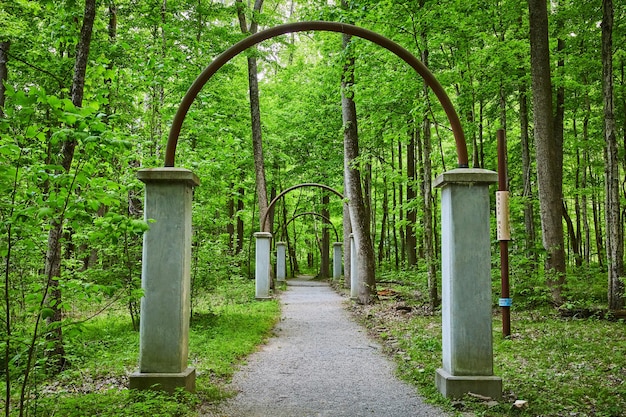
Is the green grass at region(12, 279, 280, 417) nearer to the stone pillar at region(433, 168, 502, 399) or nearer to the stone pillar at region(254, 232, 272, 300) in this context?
the stone pillar at region(433, 168, 502, 399)

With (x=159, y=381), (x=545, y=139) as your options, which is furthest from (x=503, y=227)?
(x=159, y=381)

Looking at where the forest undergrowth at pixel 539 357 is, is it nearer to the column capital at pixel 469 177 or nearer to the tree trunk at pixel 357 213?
the tree trunk at pixel 357 213

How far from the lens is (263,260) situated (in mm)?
14758

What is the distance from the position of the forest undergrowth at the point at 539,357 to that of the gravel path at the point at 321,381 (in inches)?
12.5

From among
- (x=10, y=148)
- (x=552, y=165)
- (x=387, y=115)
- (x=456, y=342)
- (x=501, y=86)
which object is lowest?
(x=456, y=342)

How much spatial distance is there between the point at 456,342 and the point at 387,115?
7804 millimetres

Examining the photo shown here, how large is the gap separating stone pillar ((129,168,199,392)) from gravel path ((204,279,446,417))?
0.71m

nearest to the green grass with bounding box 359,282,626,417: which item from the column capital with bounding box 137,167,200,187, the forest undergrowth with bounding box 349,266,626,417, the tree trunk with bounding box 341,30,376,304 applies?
the forest undergrowth with bounding box 349,266,626,417

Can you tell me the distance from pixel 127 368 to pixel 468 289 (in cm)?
440

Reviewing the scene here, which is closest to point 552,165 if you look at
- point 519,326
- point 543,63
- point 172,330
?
point 543,63

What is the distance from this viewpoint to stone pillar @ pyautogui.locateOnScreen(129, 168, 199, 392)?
4629 millimetres

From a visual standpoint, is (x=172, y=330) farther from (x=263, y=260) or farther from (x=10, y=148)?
(x=263, y=260)

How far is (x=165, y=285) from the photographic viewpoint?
15.4 feet

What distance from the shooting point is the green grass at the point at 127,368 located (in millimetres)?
3904
